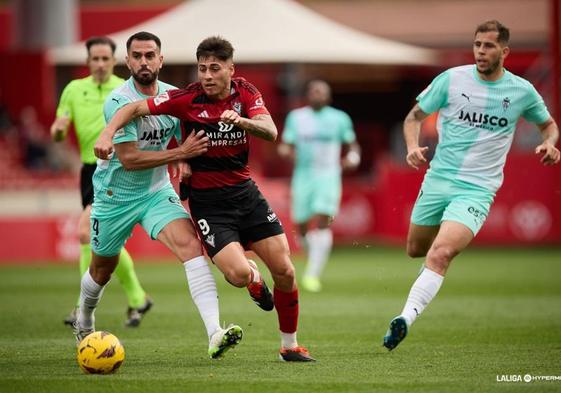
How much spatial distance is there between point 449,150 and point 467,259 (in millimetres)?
11889

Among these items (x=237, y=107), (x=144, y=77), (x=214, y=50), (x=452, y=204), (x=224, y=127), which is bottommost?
(x=452, y=204)

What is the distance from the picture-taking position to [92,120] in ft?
39.0

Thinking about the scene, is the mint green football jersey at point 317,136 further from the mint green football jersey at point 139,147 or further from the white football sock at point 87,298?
the mint green football jersey at point 139,147

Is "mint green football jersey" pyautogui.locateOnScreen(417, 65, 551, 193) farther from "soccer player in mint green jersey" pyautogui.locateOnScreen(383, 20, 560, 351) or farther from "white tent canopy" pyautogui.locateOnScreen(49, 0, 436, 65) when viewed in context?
"white tent canopy" pyautogui.locateOnScreen(49, 0, 436, 65)

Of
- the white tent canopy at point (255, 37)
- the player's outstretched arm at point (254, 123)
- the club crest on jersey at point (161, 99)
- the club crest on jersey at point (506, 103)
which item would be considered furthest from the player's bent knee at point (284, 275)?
the white tent canopy at point (255, 37)

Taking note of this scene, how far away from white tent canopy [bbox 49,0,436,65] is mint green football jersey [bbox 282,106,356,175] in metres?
6.47

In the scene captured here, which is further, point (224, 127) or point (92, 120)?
point (92, 120)

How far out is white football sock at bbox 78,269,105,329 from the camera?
9.73m

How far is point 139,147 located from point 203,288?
1.26 m

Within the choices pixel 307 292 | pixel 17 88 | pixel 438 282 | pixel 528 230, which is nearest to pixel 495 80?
pixel 438 282

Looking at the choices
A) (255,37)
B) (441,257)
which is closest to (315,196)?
(255,37)

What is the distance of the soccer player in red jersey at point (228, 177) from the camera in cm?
882

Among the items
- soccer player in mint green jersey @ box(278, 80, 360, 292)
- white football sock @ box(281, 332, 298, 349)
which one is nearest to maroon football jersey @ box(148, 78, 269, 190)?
white football sock @ box(281, 332, 298, 349)

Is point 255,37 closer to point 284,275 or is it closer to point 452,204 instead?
point 452,204
